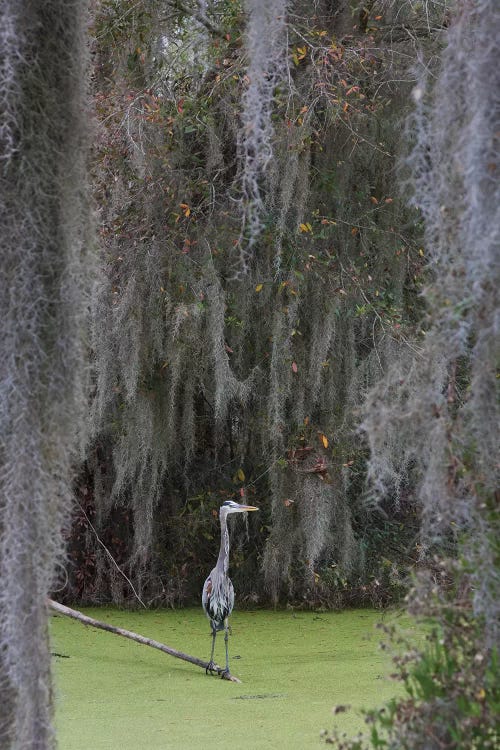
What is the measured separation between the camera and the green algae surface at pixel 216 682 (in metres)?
3.84

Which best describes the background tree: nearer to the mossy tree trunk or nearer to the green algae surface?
the green algae surface

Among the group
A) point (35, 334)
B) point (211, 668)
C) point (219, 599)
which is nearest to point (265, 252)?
point (219, 599)

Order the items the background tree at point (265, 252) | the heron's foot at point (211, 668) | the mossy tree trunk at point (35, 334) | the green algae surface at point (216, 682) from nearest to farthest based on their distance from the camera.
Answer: the mossy tree trunk at point (35, 334)
the green algae surface at point (216, 682)
the heron's foot at point (211, 668)
the background tree at point (265, 252)

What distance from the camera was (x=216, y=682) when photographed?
16.0ft

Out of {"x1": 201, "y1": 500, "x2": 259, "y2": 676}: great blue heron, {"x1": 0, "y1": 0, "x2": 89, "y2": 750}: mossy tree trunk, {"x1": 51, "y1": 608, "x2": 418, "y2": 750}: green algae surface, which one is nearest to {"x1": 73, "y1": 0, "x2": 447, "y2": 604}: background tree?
{"x1": 51, "y1": 608, "x2": 418, "y2": 750}: green algae surface

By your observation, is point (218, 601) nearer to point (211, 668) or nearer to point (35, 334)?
point (211, 668)

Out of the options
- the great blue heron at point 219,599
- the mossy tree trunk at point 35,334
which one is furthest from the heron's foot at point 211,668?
the mossy tree trunk at point 35,334

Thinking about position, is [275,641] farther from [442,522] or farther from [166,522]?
[442,522]

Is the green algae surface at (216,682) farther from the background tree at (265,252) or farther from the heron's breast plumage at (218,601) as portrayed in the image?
the background tree at (265,252)

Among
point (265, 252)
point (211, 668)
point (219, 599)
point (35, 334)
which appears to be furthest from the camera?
point (265, 252)

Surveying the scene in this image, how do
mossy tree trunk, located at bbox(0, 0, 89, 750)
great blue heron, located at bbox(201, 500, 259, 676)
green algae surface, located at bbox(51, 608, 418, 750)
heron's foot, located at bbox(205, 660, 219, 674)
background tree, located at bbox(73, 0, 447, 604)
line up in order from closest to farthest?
mossy tree trunk, located at bbox(0, 0, 89, 750)
green algae surface, located at bbox(51, 608, 418, 750)
heron's foot, located at bbox(205, 660, 219, 674)
great blue heron, located at bbox(201, 500, 259, 676)
background tree, located at bbox(73, 0, 447, 604)

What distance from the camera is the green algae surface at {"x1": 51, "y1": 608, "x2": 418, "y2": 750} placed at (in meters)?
3.84

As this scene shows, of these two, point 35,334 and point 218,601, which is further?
point 218,601

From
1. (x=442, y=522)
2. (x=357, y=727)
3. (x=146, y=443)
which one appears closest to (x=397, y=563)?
(x=146, y=443)
